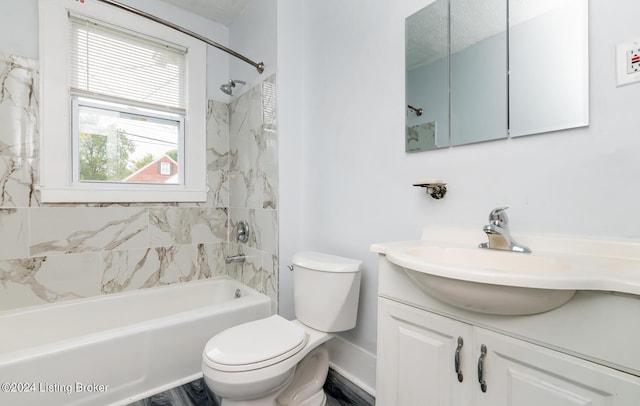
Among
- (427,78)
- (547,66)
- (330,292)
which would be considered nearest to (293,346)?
(330,292)

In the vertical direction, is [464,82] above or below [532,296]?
above

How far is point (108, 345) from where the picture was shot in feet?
4.73

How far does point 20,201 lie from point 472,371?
8.12 feet

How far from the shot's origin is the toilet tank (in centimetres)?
148

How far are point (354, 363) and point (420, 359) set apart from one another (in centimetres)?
86

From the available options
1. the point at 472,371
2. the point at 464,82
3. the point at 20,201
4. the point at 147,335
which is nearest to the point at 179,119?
the point at 20,201

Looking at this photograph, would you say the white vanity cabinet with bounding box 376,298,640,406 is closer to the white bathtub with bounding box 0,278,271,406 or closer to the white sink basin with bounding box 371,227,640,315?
the white sink basin with bounding box 371,227,640,315

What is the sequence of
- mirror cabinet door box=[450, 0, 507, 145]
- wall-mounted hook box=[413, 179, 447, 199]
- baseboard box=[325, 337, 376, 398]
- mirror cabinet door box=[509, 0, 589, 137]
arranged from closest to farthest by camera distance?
mirror cabinet door box=[509, 0, 589, 137]
mirror cabinet door box=[450, 0, 507, 145]
wall-mounted hook box=[413, 179, 447, 199]
baseboard box=[325, 337, 376, 398]

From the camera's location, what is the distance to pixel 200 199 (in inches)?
94.4

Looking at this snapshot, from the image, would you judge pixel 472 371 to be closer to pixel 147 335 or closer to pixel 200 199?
pixel 147 335

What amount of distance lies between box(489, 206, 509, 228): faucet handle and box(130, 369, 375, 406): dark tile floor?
44.4 inches

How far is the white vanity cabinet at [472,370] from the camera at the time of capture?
667 millimetres

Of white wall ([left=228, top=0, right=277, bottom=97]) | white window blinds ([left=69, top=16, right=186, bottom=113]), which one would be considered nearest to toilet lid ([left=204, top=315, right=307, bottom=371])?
white wall ([left=228, top=0, right=277, bottom=97])

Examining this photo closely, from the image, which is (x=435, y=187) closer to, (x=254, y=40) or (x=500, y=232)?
(x=500, y=232)
